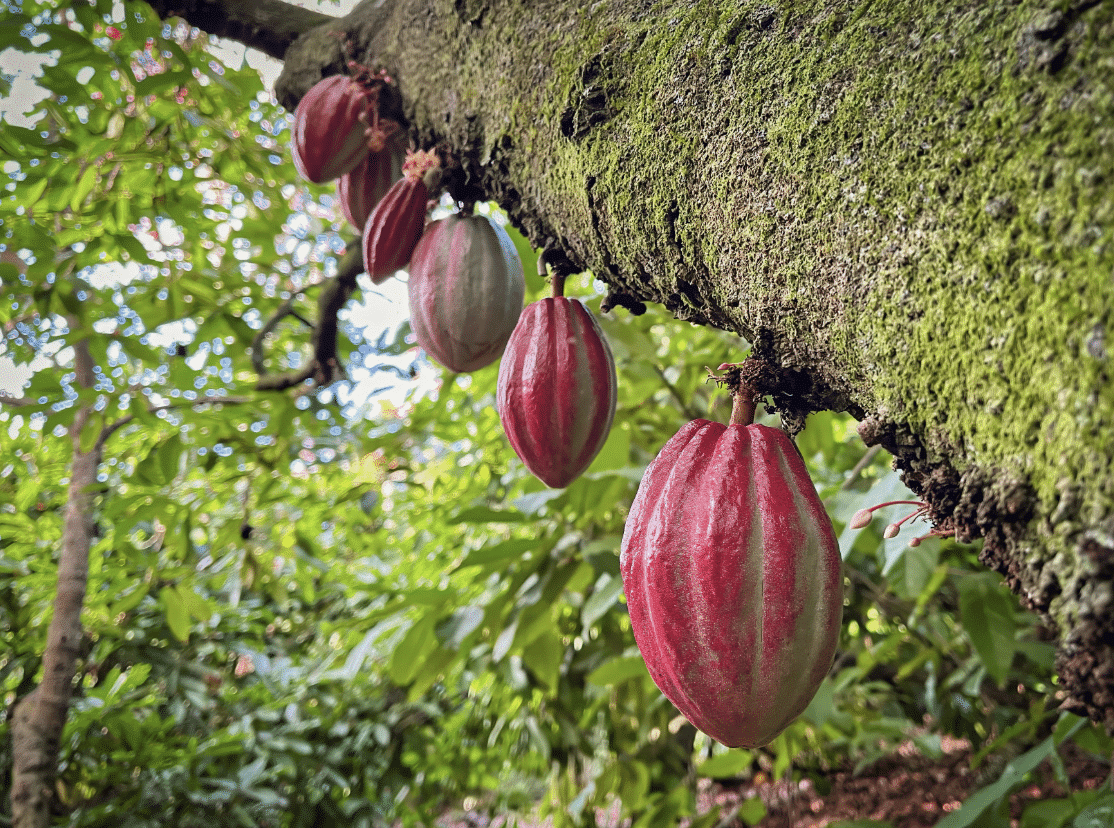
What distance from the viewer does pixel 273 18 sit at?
1300 millimetres

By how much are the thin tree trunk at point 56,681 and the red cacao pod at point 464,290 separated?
1239 mm

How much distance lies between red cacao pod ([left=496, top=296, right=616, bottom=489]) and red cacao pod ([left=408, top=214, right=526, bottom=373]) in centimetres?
16

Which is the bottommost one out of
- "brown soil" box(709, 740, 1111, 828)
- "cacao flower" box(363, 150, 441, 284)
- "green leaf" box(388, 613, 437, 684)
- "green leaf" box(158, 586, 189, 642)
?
"brown soil" box(709, 740, 1111, 828)

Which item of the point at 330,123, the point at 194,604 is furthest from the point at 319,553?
the point at 330,123

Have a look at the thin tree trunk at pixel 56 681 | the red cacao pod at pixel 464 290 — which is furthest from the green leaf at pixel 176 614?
the red cacao pod at pixel 464 290

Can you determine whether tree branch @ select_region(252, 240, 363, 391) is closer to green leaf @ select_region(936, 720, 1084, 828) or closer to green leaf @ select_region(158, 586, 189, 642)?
green leaf @ select_region(158, 586, 189, 642)

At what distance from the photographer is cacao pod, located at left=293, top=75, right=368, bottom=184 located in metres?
1.07

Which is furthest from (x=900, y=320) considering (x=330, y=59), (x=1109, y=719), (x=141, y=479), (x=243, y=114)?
(x=243, y=114)

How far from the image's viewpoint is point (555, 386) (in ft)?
2.40

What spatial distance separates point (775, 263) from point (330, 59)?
94 cm

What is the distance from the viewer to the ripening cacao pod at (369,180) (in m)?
1.16

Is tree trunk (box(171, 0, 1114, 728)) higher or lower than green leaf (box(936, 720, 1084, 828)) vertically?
higher

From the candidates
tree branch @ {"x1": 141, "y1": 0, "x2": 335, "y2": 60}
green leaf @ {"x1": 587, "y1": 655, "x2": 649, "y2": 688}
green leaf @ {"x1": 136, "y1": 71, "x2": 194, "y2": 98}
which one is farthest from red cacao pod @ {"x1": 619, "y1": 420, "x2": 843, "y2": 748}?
green leaf @ {"x1": 136, "y1": 71, "x2": 194, "y2": 98}

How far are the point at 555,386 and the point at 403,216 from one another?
388mm
